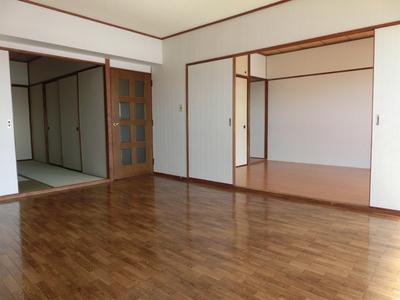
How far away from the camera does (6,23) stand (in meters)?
3.97

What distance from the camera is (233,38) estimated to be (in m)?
4.86

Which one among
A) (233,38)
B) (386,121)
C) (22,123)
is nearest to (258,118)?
(233,38)

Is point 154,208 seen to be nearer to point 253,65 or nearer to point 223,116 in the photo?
point 223,116

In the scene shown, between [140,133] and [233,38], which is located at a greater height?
[233,38]

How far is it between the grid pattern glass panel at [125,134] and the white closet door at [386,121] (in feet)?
14.2

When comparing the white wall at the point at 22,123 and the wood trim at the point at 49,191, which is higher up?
the white wall at the point at 22,123

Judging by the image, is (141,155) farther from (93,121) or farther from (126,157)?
(93,121)

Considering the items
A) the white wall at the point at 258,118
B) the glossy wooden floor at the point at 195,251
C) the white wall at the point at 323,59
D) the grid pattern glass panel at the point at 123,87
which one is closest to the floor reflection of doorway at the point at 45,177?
the glossy wooden floor at the point at 195,251

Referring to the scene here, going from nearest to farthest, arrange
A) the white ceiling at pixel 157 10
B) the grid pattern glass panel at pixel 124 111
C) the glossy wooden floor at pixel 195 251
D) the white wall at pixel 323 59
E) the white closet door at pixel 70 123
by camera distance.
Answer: the glossy wooden floor at pixel 195 251 < the white ceiling at pixel 157 10 < the grid pattern glass panel at pixel 124 111 < the white wall at pixel 323 59 < the white closet door at pixel 70 123

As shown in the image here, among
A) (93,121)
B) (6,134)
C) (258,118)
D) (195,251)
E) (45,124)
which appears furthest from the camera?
(258,118)

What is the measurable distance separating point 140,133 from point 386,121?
4425 millimetres

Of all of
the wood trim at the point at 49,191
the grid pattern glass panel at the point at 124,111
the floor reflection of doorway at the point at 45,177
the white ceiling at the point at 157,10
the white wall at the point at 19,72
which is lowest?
the wood trim at the point at 49,191

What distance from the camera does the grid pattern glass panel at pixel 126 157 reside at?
5.96 meters

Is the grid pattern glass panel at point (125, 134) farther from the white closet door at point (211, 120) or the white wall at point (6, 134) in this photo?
the white wall at point (6, 134)
